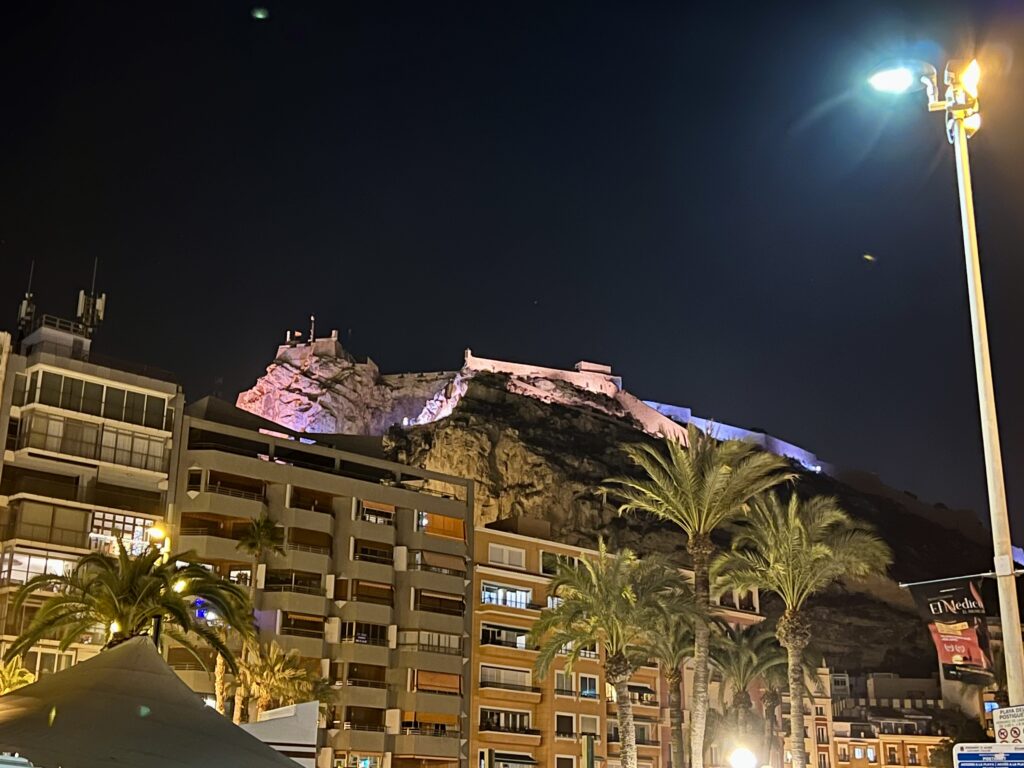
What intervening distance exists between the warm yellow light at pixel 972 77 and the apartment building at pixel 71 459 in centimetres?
4582

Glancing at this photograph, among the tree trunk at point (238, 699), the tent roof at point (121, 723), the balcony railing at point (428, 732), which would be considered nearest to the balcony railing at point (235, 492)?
the tree trunk at point (238, 699)

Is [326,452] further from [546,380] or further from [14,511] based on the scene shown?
[546,380]

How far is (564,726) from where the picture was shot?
2702 inches

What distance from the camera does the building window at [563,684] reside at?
68.8m

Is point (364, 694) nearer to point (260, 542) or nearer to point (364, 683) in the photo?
point (364, 683)

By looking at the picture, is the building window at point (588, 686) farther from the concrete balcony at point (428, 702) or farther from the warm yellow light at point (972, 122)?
the warm yellow light at point (972, 122)

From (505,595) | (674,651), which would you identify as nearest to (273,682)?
(674,651)

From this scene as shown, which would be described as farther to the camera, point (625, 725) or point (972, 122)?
point (625, 725)

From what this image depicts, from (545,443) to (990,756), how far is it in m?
125

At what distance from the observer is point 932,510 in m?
180

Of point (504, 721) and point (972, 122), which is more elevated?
point (972, 122)

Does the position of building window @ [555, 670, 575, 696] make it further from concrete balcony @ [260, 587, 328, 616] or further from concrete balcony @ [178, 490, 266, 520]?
concrete balcony @ [178, 490, 266, 520]

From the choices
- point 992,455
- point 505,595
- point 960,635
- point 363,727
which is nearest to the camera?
point 992,455

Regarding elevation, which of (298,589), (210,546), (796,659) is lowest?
(796,659)
